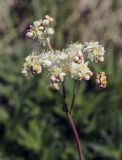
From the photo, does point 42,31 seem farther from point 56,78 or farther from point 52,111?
point 52,111

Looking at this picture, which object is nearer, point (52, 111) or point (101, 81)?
point (101, 81)

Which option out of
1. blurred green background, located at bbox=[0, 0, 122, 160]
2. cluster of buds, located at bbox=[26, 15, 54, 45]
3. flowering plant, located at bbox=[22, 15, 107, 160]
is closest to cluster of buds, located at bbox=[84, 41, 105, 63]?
flowering plant, located at bbox=[22, 15, 107, 160]

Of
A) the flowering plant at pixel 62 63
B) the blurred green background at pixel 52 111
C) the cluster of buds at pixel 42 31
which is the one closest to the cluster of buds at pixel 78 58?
the flowering plant at pixel 62 63

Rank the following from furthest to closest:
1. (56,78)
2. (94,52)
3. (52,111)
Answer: (52,111) < (94,52) < (56,78)

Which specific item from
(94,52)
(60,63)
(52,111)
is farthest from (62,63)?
(52,111)

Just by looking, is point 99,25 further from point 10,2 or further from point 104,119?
point 104,119

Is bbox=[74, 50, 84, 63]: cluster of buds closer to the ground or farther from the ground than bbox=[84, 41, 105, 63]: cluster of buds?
closer to the ground

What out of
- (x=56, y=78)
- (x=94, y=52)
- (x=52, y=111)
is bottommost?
(x=56, y=78)

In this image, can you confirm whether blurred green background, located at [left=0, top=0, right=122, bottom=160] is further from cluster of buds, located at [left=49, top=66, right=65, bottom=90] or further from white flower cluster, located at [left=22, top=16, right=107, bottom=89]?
cluster of buds, located at [left=49, top=66, right=65, bottom=90]
